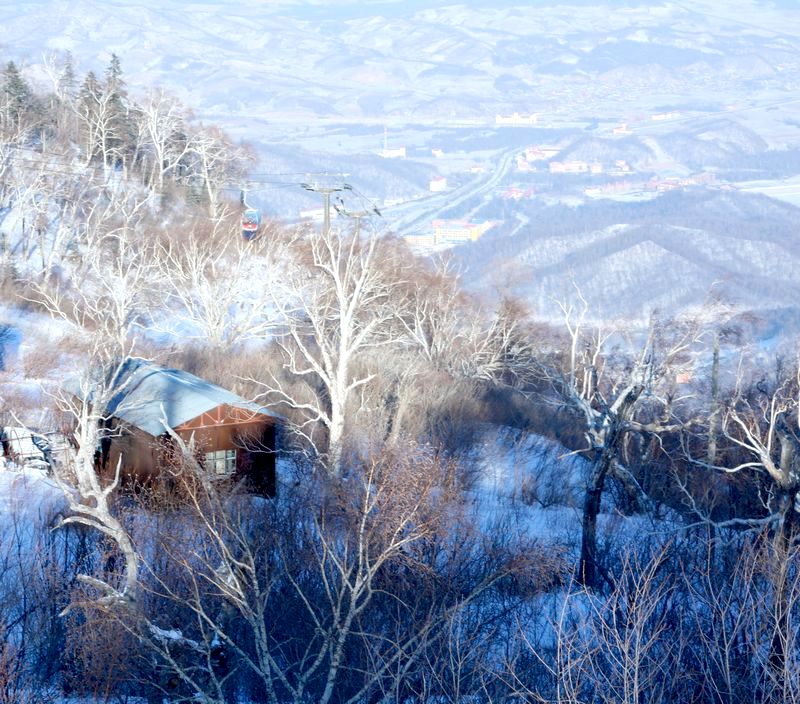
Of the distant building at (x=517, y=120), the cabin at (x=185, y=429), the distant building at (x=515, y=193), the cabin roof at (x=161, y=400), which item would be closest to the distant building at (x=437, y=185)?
the distant building at (x=515, y=193)

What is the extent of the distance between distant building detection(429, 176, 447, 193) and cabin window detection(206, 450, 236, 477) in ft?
326

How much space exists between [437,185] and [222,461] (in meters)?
101

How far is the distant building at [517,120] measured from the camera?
562 feet

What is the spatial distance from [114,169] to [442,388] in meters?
25.5

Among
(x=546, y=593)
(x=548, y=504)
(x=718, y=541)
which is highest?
(x=718, y=541)

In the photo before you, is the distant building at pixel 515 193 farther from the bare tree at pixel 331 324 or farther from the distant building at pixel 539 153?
the bare tree at pixel 331 324

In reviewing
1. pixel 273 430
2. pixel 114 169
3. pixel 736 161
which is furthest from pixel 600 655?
pixel 736 161

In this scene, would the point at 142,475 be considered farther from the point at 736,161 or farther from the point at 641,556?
the point at 736,161

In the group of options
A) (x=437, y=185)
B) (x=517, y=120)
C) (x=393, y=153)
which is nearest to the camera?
(x=437, y=185)

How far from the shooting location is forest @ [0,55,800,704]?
10906 mm

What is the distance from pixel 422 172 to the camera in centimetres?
12631

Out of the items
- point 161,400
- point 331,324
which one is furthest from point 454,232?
point 161,400

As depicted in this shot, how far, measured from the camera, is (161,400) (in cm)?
2006

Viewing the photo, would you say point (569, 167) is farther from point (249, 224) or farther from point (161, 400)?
point (161, 400)
